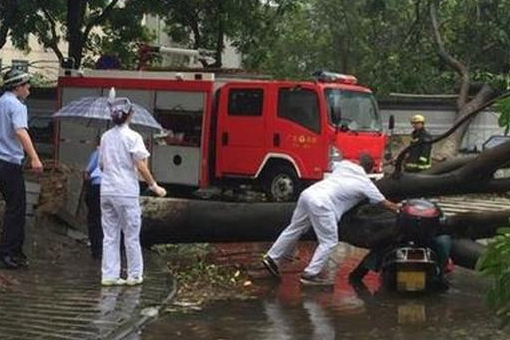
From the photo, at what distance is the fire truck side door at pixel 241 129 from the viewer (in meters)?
18.4

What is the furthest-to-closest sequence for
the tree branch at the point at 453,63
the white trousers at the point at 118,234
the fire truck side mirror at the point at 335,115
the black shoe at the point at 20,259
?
the tree branch at the point at 453,63
the fire truck side mirror at the point at 335,115
the black shoe at the point at 20,259
the white trousers at the point at 118,234

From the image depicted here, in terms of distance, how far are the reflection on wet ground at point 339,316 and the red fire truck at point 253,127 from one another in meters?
8.09

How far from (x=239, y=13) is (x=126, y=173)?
1524 cm

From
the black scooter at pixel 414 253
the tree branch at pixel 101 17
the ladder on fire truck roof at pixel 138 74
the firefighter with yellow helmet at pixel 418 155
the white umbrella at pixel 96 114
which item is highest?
the tree branch at pixel 101 17

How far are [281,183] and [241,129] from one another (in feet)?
4.53

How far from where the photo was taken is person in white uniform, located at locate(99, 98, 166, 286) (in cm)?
854

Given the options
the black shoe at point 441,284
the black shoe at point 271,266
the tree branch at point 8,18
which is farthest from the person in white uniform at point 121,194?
the tree branch at point 8,18

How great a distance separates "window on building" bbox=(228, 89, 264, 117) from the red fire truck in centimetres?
2

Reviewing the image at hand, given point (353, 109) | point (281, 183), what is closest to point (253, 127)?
point (281, 183)

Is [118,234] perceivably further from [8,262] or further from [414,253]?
[414,253]

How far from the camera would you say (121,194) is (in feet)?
28.0

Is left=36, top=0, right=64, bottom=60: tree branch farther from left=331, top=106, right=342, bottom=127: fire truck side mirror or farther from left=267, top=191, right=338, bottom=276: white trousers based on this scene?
left=267, top=191, right=338, bottom=276: white trousers

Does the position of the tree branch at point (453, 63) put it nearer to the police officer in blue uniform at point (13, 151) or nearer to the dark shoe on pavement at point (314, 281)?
the dark shoe on pavement at point (314, 281)

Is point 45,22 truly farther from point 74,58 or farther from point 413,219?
point 413,219
